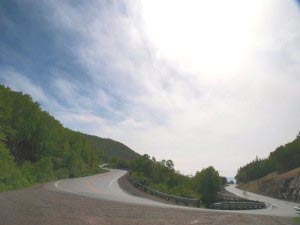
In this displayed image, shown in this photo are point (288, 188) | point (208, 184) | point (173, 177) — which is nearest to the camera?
point (288, 188)

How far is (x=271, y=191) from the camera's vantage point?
89625mm

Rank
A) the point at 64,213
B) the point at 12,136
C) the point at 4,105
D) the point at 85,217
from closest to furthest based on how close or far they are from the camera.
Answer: the point at 85,217 < the point at 64,213 < the point at 4,105 < the point at 12,136

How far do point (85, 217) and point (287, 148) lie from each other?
9454cm

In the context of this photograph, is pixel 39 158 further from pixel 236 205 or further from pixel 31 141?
pixel 236 205

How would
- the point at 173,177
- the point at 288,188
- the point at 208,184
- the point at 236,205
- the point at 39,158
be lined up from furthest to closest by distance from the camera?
the point at 173,177 < the point at 208,184 < the point at 288,188 < the point at 39,158 < the point at 236,205

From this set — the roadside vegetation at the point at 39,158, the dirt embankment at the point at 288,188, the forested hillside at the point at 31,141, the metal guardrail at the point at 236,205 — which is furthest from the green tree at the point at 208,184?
the metal guardrail at the point at 236,205

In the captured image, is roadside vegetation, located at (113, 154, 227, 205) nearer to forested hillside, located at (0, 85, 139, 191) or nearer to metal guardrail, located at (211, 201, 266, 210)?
forested hillside, located at (0, 85, 139, 191)

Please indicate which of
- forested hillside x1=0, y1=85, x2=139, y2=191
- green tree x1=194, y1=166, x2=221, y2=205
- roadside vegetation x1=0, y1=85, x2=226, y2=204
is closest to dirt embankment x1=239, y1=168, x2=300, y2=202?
green tree x1=194, y1=166, x2=221, y2=205

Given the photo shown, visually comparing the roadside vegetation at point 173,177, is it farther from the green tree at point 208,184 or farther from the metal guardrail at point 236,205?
the metal guardrail at point 236,205

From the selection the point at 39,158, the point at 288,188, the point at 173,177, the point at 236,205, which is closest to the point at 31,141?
the point at 39,158

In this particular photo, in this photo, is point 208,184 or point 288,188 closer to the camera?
point 288,188

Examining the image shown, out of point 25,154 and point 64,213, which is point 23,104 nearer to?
point 25,154

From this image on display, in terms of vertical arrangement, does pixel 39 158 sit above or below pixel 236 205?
above

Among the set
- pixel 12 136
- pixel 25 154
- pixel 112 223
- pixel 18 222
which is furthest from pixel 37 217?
pixel 25 154
